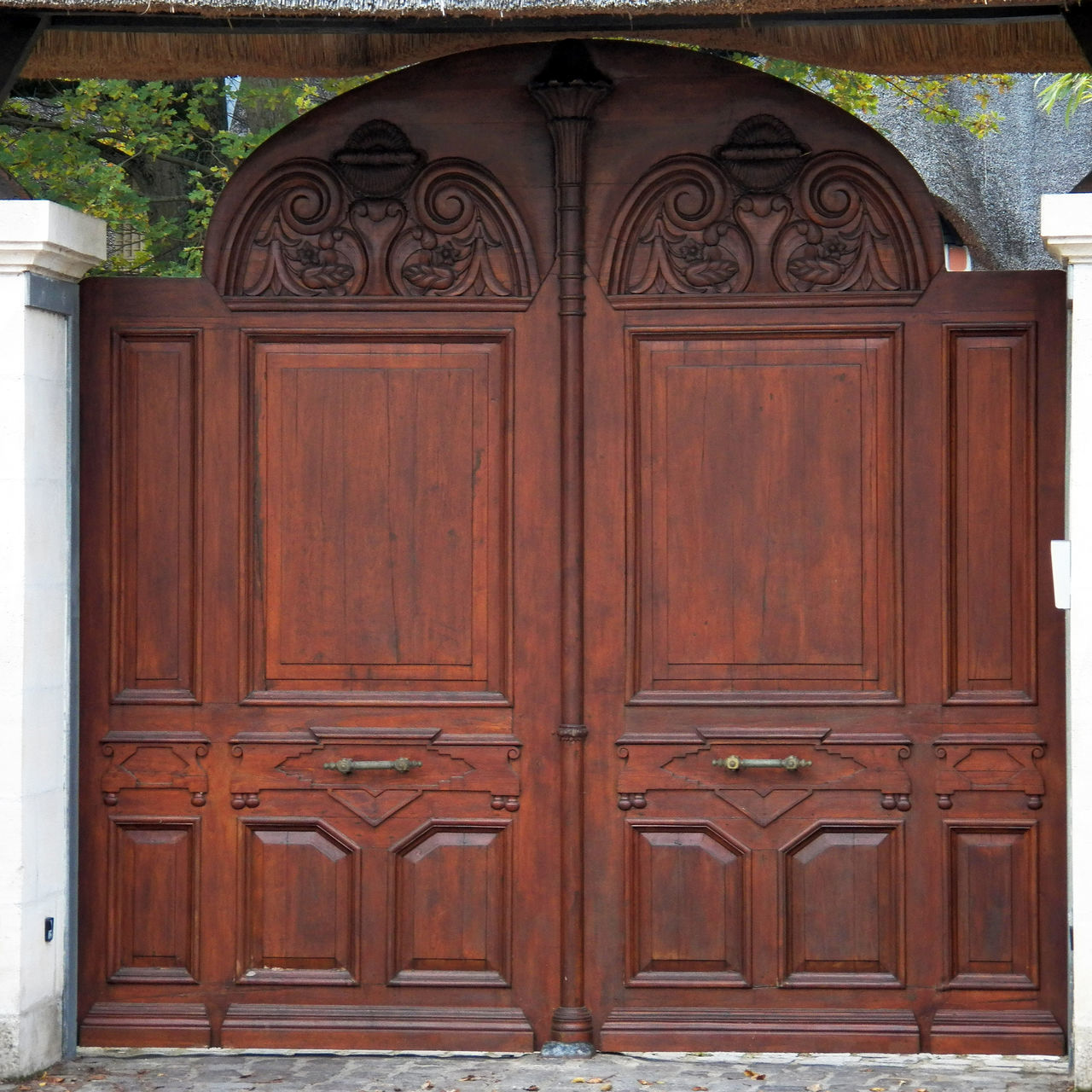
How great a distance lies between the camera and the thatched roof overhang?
491 centimetres

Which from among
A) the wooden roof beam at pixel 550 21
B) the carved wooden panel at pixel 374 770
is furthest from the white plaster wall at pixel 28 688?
the wooden roof beam at pixel 550 21

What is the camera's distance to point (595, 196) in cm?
560

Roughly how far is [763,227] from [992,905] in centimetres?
252

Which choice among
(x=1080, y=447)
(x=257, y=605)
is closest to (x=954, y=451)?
(x=1080, y=447)

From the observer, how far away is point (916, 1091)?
16.6 feet

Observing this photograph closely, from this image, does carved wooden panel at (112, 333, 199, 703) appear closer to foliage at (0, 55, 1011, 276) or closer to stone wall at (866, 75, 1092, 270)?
foliage at (0, 55, 1011, 276)

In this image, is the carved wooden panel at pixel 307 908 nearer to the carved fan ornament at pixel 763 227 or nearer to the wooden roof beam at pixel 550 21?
the carved fan ornament at pixel 763 227

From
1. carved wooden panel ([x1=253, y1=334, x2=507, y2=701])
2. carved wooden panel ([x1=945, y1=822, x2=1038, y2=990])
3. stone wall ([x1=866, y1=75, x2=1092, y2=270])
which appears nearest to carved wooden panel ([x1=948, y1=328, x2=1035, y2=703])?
carved wooden panel ([x1=945, y1=822, x2=1038, y2=990])

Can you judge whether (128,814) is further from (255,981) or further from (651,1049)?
(651,1049)

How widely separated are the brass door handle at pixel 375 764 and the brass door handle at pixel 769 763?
42.8 inches

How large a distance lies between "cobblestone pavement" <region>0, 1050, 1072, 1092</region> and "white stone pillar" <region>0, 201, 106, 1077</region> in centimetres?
31

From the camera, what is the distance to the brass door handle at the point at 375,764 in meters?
5.60

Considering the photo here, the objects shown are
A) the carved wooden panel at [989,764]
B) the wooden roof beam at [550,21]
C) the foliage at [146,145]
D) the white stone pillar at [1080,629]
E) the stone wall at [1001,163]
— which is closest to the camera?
the white stone pillar at [1080,629]

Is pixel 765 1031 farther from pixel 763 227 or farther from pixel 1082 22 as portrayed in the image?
pixel 1082 22
